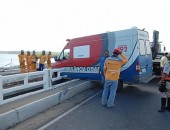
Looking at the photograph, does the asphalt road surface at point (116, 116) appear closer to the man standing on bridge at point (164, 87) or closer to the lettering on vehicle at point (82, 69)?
the man standing on bridge at point (164, 87)

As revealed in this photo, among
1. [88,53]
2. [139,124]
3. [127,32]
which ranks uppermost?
[127,32]

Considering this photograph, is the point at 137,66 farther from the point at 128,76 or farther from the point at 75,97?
the point at 75,97

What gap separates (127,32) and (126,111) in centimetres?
434

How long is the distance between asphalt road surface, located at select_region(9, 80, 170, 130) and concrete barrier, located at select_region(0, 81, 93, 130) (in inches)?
28.7

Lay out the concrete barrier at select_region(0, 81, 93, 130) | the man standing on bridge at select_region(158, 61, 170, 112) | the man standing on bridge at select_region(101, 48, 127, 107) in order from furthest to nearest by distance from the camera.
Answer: the man standing on bridge at select_region(101, 48, 127, 107), the man standing on bridge at select_region(158, 61, 170, 112), the concrete barrier at select_region(0, 81, 93, 130)

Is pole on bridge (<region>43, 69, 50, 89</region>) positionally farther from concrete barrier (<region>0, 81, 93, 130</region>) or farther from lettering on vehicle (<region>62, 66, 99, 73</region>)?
lettering on vehicle (<region>62, 66, 99, 73</region>)

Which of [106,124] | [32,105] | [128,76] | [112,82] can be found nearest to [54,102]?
[32,105]

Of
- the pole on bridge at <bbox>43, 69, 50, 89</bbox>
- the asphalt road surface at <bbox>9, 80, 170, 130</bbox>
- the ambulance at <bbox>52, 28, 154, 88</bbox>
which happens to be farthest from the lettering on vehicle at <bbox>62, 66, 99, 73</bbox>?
the asphalt road surface at <bbox>9, 80, 170, 130</bbox>

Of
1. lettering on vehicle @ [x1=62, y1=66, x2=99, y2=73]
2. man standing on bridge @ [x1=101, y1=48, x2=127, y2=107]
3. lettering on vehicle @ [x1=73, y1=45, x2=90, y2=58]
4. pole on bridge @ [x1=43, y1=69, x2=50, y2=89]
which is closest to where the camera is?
man standing on bridge @ [x1=101, y1=48, x2=127, y2=107]

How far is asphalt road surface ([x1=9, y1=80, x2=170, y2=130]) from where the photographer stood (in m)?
6.08

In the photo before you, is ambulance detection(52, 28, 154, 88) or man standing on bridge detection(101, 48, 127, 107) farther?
ambulance detection(52, 28, 154, 88)

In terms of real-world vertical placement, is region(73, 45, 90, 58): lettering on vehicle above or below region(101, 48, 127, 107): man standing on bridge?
above

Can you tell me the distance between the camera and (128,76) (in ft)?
36.0

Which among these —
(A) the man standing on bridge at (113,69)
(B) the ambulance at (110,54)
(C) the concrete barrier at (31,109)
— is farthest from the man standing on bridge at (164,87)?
(C) the concrete barrier at (31,109)
